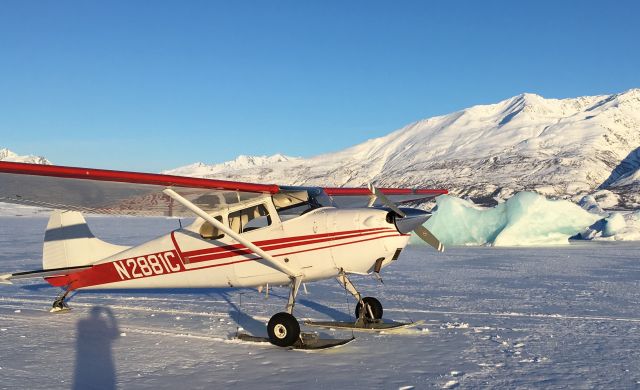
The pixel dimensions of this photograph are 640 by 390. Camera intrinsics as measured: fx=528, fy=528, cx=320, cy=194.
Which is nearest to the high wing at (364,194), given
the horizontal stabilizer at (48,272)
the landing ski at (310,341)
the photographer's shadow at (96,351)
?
the landing ski at (310,341)

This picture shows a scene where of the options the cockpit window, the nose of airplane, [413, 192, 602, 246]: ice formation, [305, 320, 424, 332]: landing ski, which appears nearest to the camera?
the nose of airplane

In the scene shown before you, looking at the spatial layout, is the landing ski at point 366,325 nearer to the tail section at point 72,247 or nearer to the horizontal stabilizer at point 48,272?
the tail section at point 72,247

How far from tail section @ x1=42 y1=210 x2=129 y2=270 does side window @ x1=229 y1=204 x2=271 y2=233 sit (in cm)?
291

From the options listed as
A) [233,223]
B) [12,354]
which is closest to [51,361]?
[12,354]

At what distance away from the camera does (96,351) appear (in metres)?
7.02

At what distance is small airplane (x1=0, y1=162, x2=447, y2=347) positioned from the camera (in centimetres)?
710

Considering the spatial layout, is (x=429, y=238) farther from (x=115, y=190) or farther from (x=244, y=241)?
(x=115, y=190)

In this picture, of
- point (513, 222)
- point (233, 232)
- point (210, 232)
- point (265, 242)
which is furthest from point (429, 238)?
point (513, 222)

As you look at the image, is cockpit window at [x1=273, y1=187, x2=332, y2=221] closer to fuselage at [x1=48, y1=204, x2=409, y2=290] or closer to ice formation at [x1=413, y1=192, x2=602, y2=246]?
fuselage at [x1=48, y1=204, x2=409, y2=290]

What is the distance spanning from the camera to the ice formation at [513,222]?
97.9 feet

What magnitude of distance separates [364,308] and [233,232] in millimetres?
2486

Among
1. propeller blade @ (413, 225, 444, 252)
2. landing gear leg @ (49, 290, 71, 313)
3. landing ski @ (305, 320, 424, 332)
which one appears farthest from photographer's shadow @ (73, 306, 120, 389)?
propeller blade @ (413, 225, 444, 252)

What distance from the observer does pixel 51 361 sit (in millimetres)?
6504

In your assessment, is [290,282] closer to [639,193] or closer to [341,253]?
[341,253]
